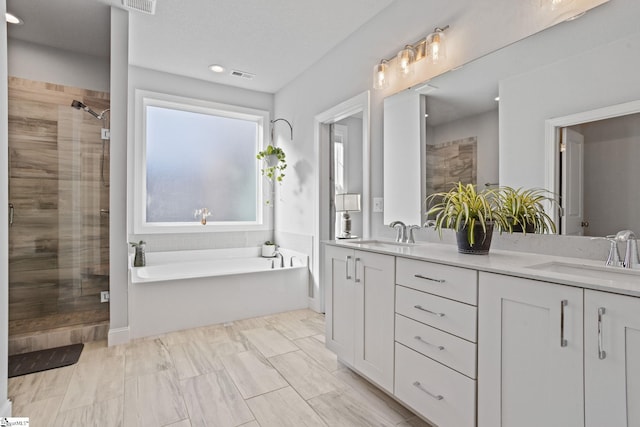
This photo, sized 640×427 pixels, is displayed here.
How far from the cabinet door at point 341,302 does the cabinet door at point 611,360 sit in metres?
1.26

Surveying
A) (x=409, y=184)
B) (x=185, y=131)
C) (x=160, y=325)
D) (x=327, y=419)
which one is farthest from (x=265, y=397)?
(x=185, y=131)

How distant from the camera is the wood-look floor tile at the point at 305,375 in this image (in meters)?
2.00

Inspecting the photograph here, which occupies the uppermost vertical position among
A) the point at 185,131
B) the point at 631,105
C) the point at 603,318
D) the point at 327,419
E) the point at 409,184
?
the point at 185,131

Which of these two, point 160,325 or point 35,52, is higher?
point 35,52

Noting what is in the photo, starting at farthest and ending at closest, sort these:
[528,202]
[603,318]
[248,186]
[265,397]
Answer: [248,186]
[265,397]
[528,202]
[603,318]

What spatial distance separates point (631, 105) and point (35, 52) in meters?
4.63

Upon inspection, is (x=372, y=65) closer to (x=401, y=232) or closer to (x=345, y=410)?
(x=401, y=232)

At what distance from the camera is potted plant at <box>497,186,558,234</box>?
5.27 ft

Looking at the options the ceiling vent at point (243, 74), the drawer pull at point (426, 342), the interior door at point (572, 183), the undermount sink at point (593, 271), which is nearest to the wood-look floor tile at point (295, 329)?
the drawer pull at point (426, 342)

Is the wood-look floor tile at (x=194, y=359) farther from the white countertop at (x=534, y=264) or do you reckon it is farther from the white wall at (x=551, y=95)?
the white wall at (x=551, y=95)

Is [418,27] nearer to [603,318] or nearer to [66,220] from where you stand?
[603,318]

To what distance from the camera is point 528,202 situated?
1672 millimetres

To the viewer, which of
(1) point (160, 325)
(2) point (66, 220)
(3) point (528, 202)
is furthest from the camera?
(2) point (66, 220)

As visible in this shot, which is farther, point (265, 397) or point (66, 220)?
point (66, 220)
